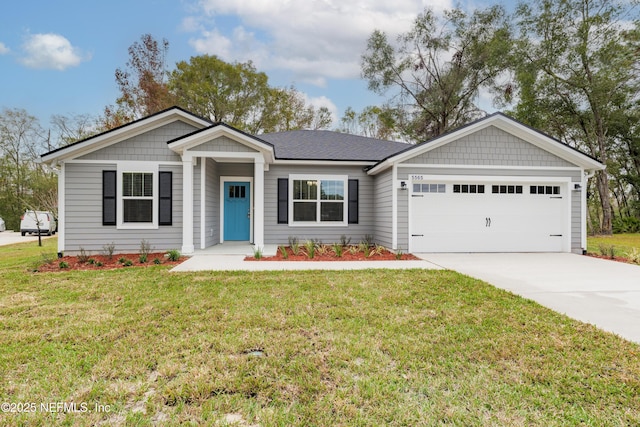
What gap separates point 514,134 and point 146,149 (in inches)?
425

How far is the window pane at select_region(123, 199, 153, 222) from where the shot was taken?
9141 millimetres

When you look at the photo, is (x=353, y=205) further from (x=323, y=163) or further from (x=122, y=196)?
(x=122, y=196)

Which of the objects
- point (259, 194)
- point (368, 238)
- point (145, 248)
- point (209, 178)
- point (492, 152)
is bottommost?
point (145, 248)

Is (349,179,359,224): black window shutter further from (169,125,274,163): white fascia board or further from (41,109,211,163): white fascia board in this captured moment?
(41,109,211,163): white fascia board

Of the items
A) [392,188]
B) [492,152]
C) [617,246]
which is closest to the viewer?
[392,188]

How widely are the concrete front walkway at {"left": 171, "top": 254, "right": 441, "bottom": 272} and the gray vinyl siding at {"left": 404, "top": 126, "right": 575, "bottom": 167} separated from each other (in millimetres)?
3441

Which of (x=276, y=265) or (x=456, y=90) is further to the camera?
(x=456, y=90)

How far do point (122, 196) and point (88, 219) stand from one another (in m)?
1.13

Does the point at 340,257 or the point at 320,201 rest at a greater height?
the point at 320,201

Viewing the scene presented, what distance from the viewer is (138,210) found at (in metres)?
9.18

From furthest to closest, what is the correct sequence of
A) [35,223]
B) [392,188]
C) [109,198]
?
[35,223]
[392,188]
[109,198]

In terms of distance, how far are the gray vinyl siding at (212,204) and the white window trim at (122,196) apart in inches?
54.9

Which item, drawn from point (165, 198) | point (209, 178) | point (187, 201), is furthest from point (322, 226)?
point (165, 198)

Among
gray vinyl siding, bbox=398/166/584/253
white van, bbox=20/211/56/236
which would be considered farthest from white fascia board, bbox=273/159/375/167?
white van, bbox=20/211/56/236
